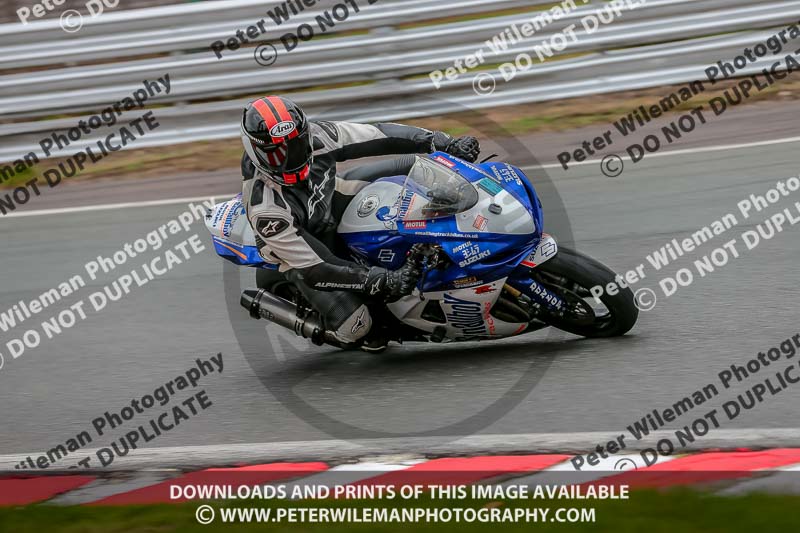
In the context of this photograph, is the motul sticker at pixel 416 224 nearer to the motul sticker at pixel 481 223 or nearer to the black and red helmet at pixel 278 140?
the motul sticker at pixel 481 223

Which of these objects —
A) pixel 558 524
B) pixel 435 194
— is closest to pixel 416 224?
pixel 435 194

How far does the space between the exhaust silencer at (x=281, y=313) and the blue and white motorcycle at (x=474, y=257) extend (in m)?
0.28

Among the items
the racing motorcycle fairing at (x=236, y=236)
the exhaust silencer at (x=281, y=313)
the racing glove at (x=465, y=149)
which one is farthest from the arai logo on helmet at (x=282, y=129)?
the exhaust silencer at (x=281, y=313)

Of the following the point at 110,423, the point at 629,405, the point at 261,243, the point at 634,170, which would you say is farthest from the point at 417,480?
the point at 634,170

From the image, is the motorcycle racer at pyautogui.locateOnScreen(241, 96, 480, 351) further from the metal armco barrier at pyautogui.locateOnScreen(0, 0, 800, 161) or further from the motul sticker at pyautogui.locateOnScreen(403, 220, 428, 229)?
the metal armco barrier at pyautogui.locateOnScreen(0, 0, 800, 161)

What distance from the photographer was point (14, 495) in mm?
4875

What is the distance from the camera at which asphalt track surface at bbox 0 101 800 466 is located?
5.25 m

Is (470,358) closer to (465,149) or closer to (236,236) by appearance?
(465,149)

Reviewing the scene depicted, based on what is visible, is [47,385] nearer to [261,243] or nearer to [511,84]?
[261,243]

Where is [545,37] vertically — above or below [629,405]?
above

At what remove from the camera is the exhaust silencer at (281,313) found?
602 cm

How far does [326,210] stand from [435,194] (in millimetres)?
663

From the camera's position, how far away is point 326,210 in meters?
5.79

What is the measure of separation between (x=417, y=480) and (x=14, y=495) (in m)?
1.92
